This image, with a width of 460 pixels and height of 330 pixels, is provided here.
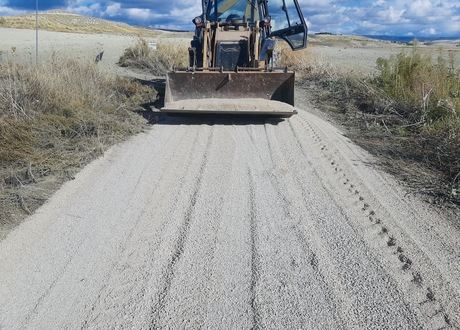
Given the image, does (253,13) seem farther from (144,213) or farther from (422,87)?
(144,213)

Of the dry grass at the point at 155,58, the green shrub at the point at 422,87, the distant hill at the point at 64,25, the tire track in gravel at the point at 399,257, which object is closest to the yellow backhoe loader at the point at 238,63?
the green shrub at the point at 422,87

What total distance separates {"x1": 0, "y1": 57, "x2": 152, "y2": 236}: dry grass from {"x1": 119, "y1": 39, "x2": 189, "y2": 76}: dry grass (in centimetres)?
727

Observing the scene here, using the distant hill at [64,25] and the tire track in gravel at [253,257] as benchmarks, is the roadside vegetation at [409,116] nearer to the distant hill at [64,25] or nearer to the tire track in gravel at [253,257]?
the tire track in gravel at [253,257]

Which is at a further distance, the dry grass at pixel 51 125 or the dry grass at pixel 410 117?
the dry grass at pixel 410 117

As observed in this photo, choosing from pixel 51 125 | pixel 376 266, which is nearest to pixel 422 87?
pixel 376 266

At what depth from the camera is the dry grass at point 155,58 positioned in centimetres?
1800

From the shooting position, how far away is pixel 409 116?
8.91 meters

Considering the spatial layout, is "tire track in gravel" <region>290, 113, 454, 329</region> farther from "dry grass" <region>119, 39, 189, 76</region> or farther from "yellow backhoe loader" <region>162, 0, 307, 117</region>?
"dry grass" <region>119, 39, 189, 76</region>

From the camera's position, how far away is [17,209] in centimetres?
488

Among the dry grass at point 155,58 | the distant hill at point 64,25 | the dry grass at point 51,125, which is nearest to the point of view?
the dry grass at point 51,125

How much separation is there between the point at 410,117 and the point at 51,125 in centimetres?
633

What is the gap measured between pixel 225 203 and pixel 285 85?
15.7ft

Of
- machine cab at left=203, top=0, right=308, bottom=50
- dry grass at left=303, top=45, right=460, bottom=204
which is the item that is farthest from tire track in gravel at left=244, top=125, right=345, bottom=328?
machine cab at left=203, top=0, right=308, bottom=50

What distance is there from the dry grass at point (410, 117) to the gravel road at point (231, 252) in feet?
1.89
